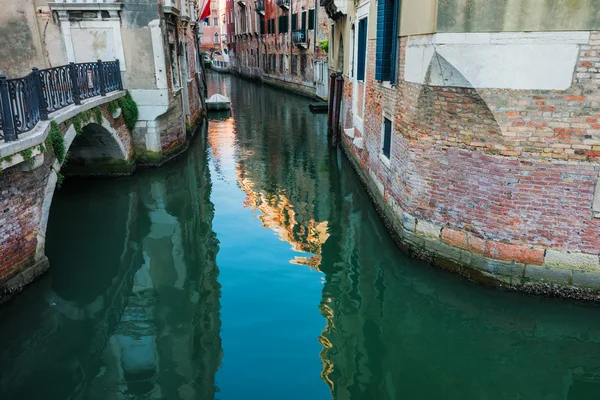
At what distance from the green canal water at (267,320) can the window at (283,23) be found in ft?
84.2

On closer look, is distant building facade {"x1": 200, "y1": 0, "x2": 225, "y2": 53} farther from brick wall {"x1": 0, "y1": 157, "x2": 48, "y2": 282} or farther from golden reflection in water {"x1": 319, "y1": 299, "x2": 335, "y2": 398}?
golden reflection in water {"x1": 319, "y1": 299, "x2": 335, "y2": 398}

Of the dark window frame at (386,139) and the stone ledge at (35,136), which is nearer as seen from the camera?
the stone ledge at (35,136)

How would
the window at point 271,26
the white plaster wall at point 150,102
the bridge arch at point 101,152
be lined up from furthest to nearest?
the window at point 271,26 → the white plaster wall at point 150,102 → the bridge arch at point 101,152

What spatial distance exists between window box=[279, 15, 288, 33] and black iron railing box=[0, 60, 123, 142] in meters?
23.3

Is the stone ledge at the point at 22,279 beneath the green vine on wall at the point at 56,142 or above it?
beneath

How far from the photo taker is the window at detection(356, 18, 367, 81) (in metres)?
11.1

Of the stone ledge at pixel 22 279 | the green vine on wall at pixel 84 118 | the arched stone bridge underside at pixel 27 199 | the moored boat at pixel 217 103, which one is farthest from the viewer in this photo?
the moored boat at pixel 217 103

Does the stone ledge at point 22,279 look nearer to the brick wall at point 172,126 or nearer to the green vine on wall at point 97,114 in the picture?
the green vine on wall at point 97,114

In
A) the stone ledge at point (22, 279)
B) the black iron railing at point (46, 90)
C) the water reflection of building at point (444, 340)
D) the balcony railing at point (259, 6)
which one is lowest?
the water reflection of building at point (444, 340)

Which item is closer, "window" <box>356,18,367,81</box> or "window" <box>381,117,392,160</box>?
"window" <box>381,117,392,160</box>

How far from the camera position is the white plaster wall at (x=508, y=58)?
5.30 metres

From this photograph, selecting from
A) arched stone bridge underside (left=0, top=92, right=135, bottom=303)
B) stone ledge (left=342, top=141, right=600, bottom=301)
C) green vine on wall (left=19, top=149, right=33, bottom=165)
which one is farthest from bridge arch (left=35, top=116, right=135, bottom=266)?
stone ledge (left=342, top=141, right=600, bottom=301)

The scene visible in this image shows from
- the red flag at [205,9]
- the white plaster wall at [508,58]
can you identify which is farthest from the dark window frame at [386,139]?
the red flag at [205,9]

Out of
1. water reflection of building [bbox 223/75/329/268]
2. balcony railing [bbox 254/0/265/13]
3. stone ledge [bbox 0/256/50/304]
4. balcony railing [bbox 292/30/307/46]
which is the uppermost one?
balcony railing [bbox 254/0/265/13]
